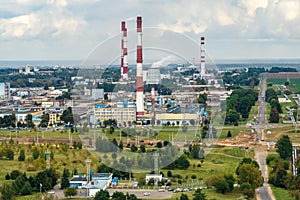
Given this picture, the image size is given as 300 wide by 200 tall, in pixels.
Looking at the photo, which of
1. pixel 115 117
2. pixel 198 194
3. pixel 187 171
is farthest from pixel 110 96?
pixel 198 194

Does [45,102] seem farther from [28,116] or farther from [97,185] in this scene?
[97,185]

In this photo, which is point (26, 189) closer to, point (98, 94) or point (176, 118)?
point (176, 118)

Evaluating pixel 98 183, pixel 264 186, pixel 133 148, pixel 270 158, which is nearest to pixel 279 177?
pixel 264 186

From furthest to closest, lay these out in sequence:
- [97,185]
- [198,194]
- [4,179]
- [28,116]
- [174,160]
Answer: [28,116] → [174,160] → [4,179] → [97,185] → [198,194]

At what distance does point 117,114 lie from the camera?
35.8ft

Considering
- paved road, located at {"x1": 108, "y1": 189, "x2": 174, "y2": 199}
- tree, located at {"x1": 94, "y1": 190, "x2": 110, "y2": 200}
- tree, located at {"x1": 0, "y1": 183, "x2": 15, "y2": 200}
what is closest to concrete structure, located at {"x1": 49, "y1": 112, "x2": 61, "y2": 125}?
paved road, located at {"x1": 108, "y1": 189, "x2": 174, "y2": 199}

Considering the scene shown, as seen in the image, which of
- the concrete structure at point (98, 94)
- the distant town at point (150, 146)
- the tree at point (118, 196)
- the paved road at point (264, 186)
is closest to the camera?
the tree at point (118, 196)

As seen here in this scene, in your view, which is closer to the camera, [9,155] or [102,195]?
[102,195]

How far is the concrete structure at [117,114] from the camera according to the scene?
419 inches

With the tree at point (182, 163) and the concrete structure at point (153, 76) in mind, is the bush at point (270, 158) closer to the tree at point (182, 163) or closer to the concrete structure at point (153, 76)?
the tree at point (182, 163)

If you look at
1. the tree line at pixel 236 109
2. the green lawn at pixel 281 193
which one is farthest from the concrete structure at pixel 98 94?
the green lawn at pixel 281 193

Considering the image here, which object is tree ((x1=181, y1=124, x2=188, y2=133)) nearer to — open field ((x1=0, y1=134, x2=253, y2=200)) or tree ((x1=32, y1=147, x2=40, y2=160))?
open field ((x1=0, y1=134, x2=253, y2=200))

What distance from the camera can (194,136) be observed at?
9.24 metres

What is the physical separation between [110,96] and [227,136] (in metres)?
5.45
